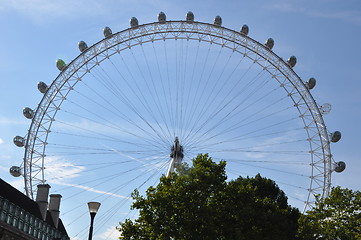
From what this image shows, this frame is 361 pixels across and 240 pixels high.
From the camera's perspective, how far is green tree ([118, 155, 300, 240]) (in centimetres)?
4625

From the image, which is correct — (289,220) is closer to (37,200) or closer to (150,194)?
(150,194)

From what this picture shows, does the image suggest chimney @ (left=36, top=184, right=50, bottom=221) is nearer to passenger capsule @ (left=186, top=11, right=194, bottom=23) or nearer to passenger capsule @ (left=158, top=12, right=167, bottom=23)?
passenger capsule @ (left=158, top=12, right=167, bottom=23)

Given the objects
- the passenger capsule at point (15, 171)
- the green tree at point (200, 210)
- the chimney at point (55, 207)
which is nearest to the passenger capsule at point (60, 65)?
the passenger capsule at point (15, 171)

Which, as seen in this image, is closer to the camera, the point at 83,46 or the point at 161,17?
the point at 161,17

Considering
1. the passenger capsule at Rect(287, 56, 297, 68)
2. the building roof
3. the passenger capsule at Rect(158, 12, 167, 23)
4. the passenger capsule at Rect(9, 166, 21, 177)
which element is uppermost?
the passenger capsule at Rect(158, 12, 167, 23)

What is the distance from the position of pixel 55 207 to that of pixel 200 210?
52.8 metres

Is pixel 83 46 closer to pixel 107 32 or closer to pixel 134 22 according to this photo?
pixel 107 32

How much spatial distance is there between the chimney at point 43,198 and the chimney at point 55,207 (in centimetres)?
536

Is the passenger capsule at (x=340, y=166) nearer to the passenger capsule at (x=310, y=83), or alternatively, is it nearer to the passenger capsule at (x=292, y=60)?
the passenger capsule at (x=310, y=83)

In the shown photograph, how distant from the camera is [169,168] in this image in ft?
196

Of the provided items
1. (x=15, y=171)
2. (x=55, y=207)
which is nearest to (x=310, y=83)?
(x=15, y=171)

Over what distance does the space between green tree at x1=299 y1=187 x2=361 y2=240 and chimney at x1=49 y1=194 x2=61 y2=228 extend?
170 feet

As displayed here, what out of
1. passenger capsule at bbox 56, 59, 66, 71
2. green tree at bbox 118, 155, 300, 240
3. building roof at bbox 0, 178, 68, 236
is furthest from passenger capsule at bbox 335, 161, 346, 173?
building roof at bbox 0, 178, 68, 236

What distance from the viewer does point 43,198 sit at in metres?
85.6
